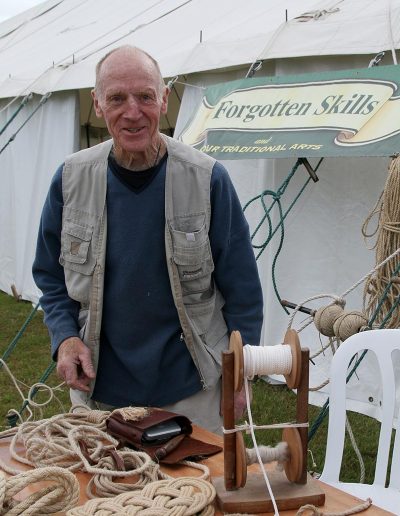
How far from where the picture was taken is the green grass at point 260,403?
3.64 metres

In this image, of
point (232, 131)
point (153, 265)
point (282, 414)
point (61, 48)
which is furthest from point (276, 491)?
point (61, 48)

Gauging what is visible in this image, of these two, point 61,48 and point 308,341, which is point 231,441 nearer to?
point 308,341

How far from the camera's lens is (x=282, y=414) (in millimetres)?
4074

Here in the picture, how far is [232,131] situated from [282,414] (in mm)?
1544

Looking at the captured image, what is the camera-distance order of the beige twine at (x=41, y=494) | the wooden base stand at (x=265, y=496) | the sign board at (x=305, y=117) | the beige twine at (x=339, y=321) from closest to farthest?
the beige twine at (x=41, y=494), the wooden base stand at (x=265, y=496), the beige twine at (x=339, y=321), the sign board at (x=305, y=117)

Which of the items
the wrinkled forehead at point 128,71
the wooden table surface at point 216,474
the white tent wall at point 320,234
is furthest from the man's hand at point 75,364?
the white tent wall at point 320,234

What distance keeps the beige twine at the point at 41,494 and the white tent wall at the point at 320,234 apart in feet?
8.70

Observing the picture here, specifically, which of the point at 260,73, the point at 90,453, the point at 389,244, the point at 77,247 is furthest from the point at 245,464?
the point at 260,73

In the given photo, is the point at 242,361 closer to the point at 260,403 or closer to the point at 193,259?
the point at 193,259

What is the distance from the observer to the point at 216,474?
4.98 feet

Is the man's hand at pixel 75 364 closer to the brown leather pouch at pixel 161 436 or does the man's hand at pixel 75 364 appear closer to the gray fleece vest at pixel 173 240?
the gray fleece vest at pixel 173 240

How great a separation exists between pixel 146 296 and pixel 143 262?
0.28 feet

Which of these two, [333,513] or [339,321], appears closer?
[333,513]

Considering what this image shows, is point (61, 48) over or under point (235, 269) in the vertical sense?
over
